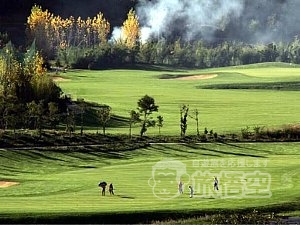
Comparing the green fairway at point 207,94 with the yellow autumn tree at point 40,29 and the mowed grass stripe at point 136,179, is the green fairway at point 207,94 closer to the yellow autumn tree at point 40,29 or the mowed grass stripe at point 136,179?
the mowed grass stripe at point 136,179

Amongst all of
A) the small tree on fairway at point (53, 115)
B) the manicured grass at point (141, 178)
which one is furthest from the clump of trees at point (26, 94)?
the manicured grass at point (141, 178)

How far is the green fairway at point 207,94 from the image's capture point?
334 ft

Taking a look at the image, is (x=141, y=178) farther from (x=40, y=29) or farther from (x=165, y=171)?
(x=40, y=29)

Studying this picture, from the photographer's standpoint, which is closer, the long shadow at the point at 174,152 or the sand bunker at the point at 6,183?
the sand bunker at the point at 6,183

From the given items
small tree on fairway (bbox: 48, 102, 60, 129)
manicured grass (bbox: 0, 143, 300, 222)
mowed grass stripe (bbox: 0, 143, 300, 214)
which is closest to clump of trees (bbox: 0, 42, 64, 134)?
small tree on fairway (bbox: 48, 102, 60, 129)

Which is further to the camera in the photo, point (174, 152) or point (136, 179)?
point (174, 152)

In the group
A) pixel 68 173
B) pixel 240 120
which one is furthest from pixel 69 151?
pixel 240 120

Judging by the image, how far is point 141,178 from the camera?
180 feet

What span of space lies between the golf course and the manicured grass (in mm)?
77

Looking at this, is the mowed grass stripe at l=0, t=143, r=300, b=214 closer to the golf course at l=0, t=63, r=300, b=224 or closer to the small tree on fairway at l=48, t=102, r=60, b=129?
the golf course at l=0, t=63, r=300, b=224

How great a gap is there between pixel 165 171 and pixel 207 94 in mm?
77221

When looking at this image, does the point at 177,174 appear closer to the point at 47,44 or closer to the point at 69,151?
the point at 69,151

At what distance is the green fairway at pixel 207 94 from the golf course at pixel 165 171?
0.65ft

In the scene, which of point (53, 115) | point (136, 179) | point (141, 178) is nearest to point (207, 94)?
point (53, 115)
